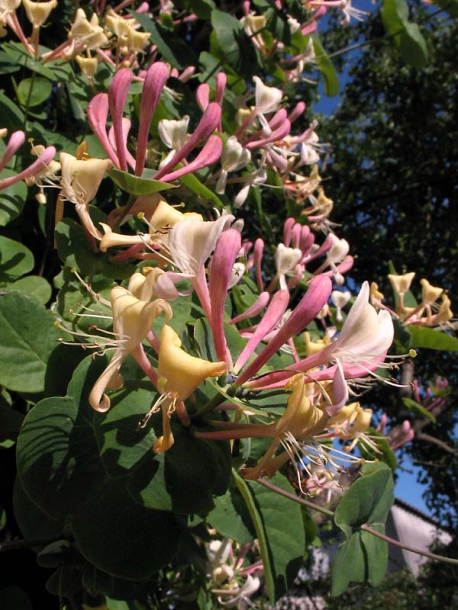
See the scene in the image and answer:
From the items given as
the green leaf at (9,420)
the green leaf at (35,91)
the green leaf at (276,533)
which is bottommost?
the green leaf at (9,420)

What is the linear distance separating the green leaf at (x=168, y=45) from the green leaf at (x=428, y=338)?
875 mm

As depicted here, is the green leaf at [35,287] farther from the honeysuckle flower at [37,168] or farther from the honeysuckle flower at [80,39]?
the honeysuckle flower at [80,39]

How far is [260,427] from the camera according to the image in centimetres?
59

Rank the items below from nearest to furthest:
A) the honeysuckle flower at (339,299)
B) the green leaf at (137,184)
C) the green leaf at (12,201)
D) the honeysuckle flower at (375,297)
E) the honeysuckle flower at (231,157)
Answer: the green leaf at (137,184) → the green leaf at (12,201) → the honeysuckle flower at (231,157) → the honeysuckle flower at (375,297) → the honeysuckle flower at (339,299)

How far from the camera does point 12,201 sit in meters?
0.96

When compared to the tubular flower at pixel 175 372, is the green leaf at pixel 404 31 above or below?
above

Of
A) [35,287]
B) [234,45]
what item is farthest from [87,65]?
[35,287]

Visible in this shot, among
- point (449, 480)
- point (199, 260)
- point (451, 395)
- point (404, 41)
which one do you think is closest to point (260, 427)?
point (199, 260)

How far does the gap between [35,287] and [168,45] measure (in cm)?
86

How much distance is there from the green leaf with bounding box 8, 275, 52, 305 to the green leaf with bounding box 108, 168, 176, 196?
25 cm

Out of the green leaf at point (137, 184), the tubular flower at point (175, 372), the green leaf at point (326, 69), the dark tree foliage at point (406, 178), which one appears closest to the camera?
the tubular flower at point (175, 372)

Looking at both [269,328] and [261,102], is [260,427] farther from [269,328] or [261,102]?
[261,102]

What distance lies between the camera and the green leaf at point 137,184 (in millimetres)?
726

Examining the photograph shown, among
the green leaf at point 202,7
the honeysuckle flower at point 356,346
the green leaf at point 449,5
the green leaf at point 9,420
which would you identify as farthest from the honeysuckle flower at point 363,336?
the green leaf at point 449,5
